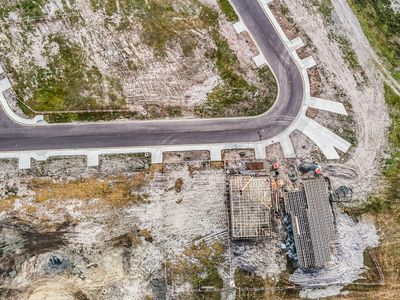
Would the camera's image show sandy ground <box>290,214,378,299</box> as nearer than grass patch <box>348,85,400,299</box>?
Yes

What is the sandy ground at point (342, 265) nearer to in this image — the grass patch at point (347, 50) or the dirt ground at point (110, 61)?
the grass patch at point (347, 50)

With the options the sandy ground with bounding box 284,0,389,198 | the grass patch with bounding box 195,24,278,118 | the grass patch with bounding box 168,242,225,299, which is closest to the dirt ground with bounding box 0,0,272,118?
the grass patch with bounding box 195,24,278,118

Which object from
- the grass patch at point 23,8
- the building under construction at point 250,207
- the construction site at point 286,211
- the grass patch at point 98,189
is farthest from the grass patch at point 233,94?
the grass patch at point 23,8

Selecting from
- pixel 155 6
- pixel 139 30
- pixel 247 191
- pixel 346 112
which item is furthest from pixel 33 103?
pixel 346 112

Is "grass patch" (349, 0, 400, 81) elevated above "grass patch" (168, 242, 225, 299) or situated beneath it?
elevated above

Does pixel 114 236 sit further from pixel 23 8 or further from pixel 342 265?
pixel 23 8

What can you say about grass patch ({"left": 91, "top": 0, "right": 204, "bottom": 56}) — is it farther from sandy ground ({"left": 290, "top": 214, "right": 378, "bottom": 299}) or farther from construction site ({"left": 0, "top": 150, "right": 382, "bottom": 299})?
sandy ground ({"left": 290, "top": 214, "right": 378, "bottom": 299})

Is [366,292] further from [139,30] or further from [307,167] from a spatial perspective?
[139,30]
